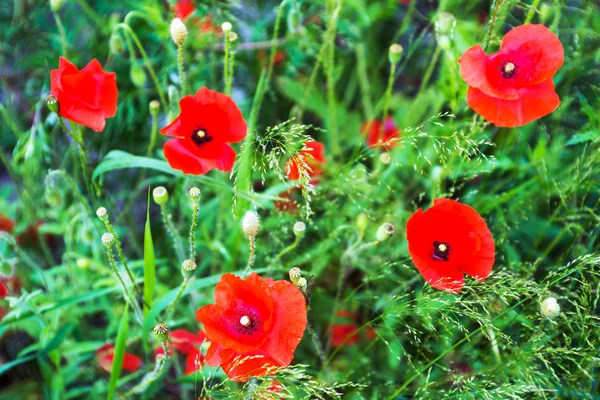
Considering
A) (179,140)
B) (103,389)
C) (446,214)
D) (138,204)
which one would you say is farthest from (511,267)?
(138,204)

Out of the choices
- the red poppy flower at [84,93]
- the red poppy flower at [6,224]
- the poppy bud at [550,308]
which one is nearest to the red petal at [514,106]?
the poppy bud at [550,308]

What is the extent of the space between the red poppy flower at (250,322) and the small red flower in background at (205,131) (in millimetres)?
202

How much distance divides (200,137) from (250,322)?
32cm

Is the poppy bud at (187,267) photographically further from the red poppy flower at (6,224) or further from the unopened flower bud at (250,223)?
the red poppy flower at (6,224)

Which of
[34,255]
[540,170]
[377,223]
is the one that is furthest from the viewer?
[34,255]

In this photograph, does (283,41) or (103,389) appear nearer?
(103,389)

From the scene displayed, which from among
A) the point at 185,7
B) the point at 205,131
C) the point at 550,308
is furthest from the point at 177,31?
the point at 185,7

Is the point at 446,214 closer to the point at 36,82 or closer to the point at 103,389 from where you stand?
the point at 103,389

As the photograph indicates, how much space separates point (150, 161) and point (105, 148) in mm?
561

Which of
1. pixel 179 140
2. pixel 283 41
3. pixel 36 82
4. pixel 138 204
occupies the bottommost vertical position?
pixel 138 204

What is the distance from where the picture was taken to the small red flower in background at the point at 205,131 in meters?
0.92

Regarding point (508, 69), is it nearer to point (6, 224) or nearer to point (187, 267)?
point (187, 267)

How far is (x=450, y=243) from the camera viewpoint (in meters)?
0.96

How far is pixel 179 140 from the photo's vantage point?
94cm
